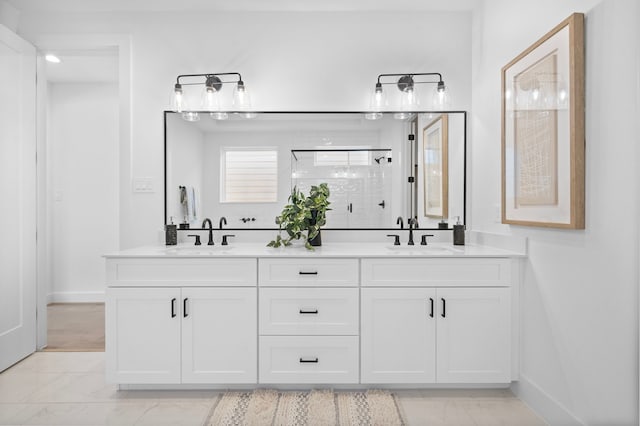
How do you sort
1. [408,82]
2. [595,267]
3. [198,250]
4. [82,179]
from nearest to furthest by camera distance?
[595,267] < [198,250] < [408,82] < [82,179]

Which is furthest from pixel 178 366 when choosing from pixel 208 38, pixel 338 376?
pixel 208 38

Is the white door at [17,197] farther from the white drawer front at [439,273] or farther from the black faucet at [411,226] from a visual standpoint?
the black faucet at [411,226]

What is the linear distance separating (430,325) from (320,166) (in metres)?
1.25

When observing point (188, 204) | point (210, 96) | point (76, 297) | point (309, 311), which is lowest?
point (76, 297)

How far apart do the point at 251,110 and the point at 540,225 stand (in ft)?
6.32

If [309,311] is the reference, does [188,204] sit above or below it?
above

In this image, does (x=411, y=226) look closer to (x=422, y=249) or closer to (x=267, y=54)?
(x=422, y=249)

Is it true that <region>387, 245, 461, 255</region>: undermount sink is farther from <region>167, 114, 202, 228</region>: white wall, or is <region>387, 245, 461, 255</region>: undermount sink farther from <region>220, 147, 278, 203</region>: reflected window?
<region>167, 114, 202, 228</region>: white wall

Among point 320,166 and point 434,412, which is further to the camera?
point 320,166

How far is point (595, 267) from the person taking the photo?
1.55m

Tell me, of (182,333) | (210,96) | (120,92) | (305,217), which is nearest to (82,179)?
(120,92)

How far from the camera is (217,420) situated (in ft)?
6.17

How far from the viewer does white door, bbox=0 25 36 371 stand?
247 centimetres

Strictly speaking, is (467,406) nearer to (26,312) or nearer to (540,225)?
(540,225)
